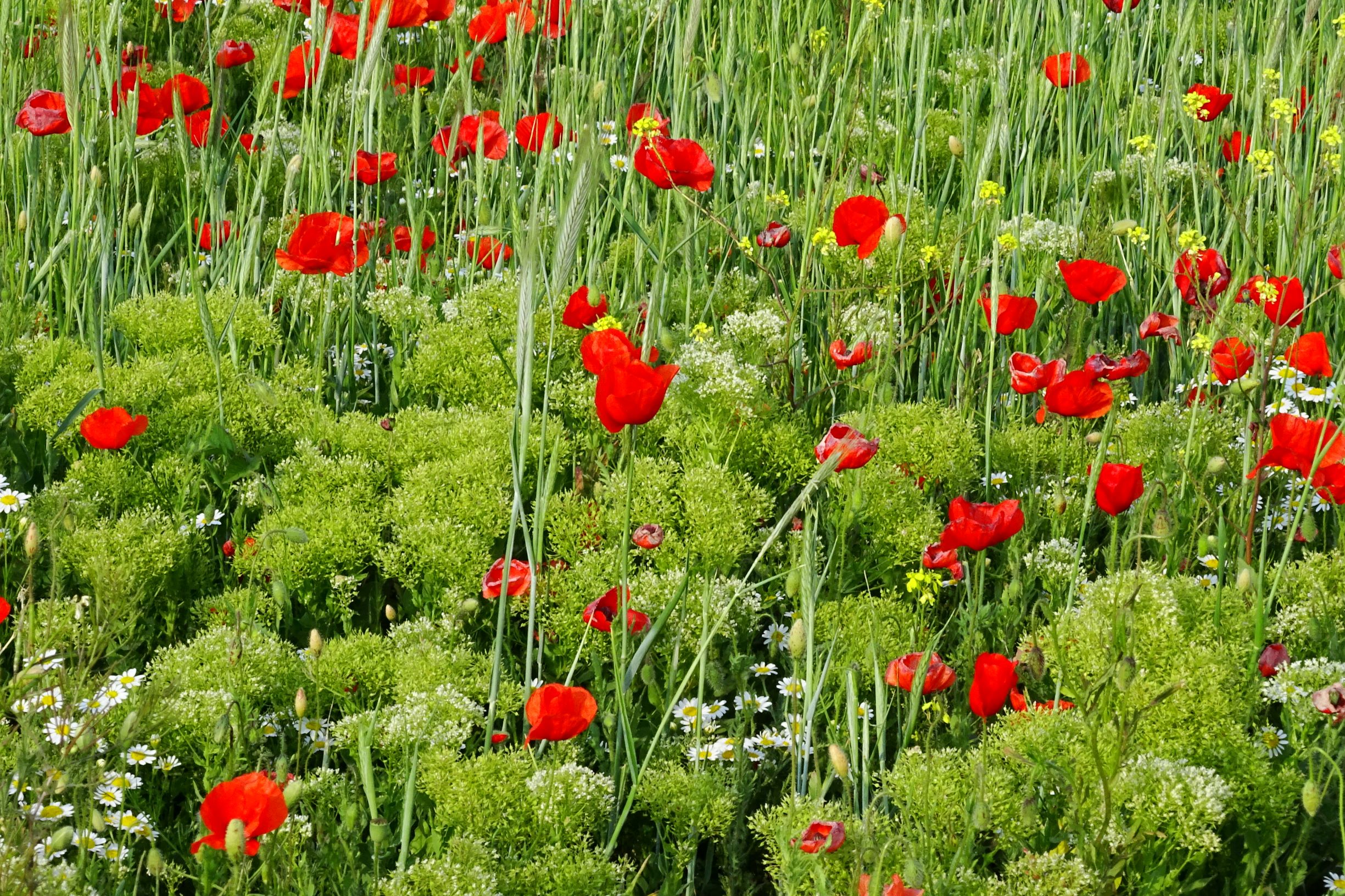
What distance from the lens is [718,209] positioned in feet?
10.0

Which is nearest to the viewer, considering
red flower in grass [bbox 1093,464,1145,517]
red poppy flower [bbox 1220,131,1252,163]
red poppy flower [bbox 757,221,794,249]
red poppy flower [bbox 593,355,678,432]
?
red poppy flower [bbox 593,355,678,432]

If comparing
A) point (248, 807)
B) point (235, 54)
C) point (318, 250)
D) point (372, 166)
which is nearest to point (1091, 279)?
point (318, 250)

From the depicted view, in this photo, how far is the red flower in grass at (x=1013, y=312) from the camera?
230 cm

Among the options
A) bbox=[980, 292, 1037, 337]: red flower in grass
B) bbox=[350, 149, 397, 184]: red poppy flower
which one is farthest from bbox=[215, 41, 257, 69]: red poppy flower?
bbox=[980, 292, 1037, 337]: red flower in grass

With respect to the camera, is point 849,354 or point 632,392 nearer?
point 632,392

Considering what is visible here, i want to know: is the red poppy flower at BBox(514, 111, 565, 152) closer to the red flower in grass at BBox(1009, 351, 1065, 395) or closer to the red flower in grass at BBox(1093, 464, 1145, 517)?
the red flower in grass at BBox(1009, 351, 1065, 395)

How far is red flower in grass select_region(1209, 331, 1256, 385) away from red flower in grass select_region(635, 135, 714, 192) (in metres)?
0.90

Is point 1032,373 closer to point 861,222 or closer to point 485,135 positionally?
point 861,222

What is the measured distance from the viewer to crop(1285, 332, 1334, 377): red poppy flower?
225cm

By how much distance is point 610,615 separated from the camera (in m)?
1.74

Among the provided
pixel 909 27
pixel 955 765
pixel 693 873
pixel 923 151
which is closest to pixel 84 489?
pixel 693 873

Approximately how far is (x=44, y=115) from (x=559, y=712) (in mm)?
1750

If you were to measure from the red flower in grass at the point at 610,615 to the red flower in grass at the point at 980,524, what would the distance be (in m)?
0.44

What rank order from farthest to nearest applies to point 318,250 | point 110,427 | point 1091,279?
point 318,250 < point 1091,279 < point 110,427
